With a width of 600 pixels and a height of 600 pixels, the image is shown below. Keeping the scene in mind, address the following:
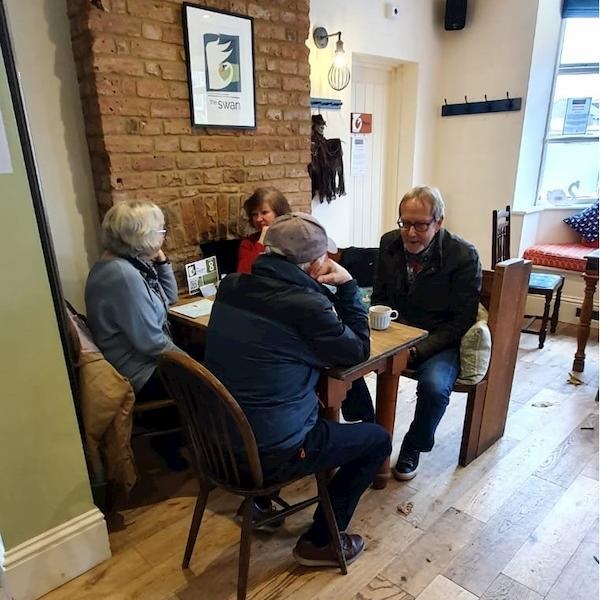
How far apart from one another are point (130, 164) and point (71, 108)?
36 cm

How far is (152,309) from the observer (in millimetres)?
1854

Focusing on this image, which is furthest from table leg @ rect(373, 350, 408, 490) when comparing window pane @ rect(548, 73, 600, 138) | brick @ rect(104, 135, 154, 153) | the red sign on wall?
window pane @ rect(548, 73, 600, 138)

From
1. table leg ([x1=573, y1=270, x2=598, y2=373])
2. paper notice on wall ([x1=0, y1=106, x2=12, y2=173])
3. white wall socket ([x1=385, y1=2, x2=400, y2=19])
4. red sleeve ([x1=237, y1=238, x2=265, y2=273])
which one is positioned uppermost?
white wall socket ([x1=385, y1=2, x2=400, y2=19])

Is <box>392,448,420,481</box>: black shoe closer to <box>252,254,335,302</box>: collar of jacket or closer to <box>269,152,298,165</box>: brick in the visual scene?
<box>252,254,335,302</box>: collar of jacket

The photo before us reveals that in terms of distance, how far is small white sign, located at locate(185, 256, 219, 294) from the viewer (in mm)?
2469

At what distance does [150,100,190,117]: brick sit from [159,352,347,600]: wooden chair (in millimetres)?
1494

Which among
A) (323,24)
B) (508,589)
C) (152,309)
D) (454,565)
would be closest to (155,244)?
(152,309)

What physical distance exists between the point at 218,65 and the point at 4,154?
1.51m

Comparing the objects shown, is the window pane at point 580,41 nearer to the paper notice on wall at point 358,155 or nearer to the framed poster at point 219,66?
the paper notice on wall at point 358,155

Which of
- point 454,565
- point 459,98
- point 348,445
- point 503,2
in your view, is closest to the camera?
point 348,445

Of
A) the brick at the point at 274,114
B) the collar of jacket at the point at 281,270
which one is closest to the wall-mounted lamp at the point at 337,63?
the brick at the point at 274,114

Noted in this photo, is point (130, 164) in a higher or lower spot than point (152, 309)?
higher

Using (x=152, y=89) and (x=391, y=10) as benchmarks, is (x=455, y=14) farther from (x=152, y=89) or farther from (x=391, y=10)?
(x=152, y=89)

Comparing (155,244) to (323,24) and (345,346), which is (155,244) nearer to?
(345,346)
